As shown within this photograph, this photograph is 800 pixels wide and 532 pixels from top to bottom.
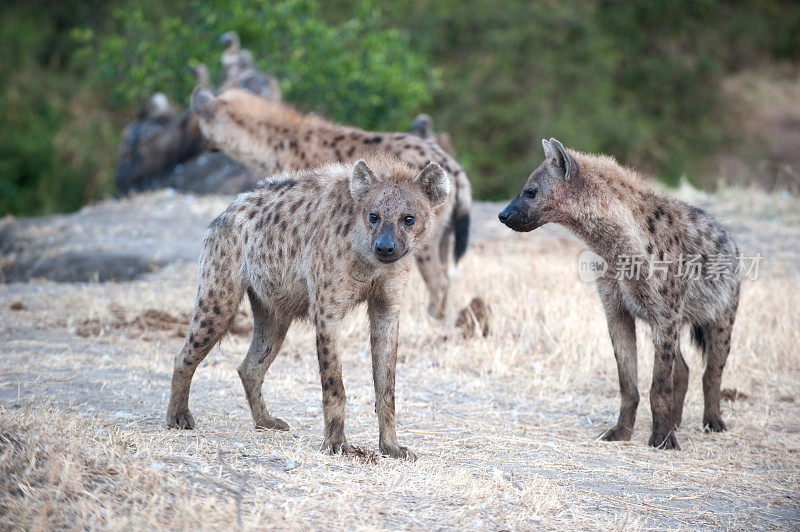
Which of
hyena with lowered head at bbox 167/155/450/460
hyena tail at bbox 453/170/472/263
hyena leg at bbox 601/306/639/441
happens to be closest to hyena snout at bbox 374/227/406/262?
hyena with lowered head at bbox 167/155/450/460

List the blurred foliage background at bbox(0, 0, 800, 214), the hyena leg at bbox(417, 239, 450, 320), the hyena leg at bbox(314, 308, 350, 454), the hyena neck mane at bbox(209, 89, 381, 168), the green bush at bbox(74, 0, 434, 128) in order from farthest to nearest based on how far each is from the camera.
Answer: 1. the blurred foliage background at bbox(0, 0, 800, 214)
2. the green bush at bbox(74, 0, 434, 128)
3. the hyena neck mane at bbox(209, 89, 381, 168)
4. the hyena leg at bbox(417, 239, 450, 320)
5. the hyena leg at bbox(314, 308, 350, 454)

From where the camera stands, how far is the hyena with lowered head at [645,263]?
15.4ft

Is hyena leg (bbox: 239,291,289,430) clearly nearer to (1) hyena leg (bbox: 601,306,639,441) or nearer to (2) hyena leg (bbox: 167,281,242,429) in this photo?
(2) hyena leg (bbox: 167,281,242,429)

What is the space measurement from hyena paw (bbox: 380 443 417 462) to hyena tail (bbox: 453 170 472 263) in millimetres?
2889

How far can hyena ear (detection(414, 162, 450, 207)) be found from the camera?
397 centimetres

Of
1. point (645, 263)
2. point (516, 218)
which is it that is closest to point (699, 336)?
point (645, 263)

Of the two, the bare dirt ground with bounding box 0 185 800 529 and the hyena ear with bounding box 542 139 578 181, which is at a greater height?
the hyena ear with bounding box 542 139 578 181

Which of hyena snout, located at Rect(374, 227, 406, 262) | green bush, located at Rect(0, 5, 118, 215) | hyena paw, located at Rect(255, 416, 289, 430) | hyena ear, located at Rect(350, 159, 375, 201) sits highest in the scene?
green bush, located at Rect(0, 5, 118, 215)

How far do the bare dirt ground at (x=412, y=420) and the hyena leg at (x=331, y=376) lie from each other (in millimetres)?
144

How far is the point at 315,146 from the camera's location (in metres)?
6.89

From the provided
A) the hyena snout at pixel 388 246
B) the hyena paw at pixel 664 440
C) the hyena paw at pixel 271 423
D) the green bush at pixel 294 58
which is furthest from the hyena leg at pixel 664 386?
the green bush at pixel 294 58

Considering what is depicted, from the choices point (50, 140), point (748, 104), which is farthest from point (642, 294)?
point (748, 104)

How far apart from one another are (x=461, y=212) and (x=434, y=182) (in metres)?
2.61

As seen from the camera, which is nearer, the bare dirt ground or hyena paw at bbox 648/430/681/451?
the bare dirt ground
